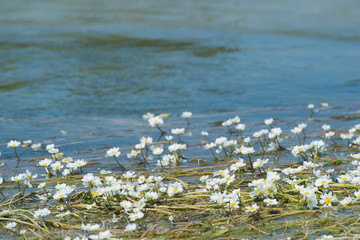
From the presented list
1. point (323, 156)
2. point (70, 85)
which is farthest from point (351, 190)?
point (70, 85)

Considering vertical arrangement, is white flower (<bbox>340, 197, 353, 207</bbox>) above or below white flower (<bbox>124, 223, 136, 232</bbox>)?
above

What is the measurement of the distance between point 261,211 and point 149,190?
805 millimetres

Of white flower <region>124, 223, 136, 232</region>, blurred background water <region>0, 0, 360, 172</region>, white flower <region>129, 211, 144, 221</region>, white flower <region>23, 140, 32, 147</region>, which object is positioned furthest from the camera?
blurred background water <region>0, 0, 360, 172</region>

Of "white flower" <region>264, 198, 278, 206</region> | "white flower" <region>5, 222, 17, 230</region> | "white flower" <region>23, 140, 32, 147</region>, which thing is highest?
"white flower" <region>264, 198, 278, 206</region>

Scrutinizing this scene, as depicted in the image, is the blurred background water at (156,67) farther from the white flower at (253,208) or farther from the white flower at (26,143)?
the white flower at (253,208)

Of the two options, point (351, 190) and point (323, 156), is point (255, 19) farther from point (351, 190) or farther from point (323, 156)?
point (351, 190)

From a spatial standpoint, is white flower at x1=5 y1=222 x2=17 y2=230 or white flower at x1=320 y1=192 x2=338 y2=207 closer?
white flower at x1=5 y1=222 x2=17 y2=230

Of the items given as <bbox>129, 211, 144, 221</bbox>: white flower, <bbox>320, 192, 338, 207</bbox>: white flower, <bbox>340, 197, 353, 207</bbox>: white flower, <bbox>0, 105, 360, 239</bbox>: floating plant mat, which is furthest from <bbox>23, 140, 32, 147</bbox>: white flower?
<bbox>340, 197, 353, 207</bbox>: white flower

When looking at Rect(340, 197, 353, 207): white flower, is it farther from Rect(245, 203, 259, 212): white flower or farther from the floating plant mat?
Rect(245, 203, 259, 212): white flower

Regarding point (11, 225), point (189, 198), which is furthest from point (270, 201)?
point (11, 225)

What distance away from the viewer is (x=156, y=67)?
27.6 feet

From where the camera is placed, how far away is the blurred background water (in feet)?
19.9

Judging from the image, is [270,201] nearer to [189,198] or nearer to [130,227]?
[189,198]

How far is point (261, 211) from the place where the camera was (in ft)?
9.86
